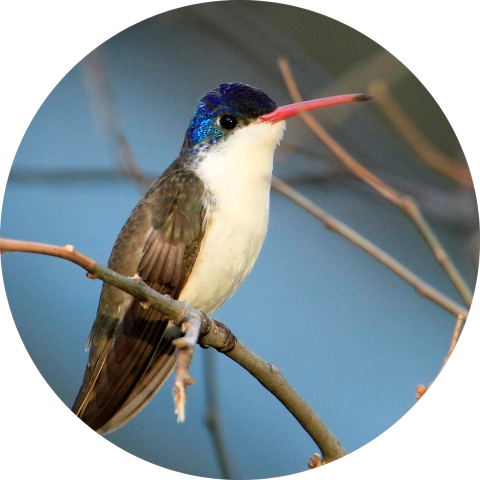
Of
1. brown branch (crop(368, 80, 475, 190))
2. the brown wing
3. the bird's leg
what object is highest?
brown branch (crop(368, 80, 475, 190))

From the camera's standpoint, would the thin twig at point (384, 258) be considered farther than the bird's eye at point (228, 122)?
No

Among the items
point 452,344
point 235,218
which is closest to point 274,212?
point 235,218

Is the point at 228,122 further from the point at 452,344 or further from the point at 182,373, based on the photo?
the point at 182,373

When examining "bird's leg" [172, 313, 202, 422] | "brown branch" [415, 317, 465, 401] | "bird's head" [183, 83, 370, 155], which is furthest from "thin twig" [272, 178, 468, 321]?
"bird's leg" [172, 313, 202, 422]

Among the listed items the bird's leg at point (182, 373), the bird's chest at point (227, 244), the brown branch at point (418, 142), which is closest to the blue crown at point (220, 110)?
the bird's chest at point (227, 244)

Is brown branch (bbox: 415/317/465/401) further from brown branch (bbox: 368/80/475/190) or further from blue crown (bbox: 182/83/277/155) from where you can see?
blue crown (bbox: 182/83/277/155)

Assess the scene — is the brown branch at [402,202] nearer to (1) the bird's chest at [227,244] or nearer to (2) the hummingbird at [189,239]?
(2) the hummingbird at [189,239]

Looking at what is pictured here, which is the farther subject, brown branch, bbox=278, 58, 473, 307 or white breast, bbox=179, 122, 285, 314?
white breast, bbox=179, 122, 285, 314

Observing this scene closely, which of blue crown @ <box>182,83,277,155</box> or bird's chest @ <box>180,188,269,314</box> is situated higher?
blue crown @ <box>182,83,277,155</box>
